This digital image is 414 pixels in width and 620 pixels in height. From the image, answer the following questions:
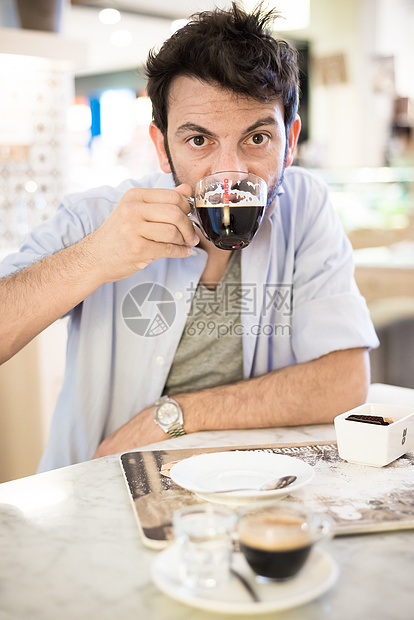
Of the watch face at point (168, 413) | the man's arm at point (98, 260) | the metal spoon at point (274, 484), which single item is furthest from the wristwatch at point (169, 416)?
the metal spoon at point (274, 484)

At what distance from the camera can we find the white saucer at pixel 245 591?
2.34ft

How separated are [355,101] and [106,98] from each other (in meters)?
7.76

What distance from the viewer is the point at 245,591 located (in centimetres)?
75

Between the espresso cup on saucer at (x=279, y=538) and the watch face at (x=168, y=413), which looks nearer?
the espresso cup on saucer at (x=279, y=538)

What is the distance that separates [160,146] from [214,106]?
0.32 m

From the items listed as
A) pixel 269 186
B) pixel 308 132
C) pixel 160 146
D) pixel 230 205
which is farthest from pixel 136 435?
pixel 308 132

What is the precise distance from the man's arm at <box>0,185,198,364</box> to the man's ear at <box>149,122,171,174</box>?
407 mm

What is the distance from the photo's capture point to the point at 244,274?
6.11 ft

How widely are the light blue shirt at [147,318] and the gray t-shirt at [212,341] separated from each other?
0.09 ft

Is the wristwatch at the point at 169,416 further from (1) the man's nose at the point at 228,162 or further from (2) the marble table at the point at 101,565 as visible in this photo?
(1) the man's nose at the point at 228,162

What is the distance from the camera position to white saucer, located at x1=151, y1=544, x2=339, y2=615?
0.71 m

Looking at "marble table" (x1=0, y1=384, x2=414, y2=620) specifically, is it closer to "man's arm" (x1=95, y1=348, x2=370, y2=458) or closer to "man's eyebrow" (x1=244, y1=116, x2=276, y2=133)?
"man's arm" (x1=95, y1=348, x2=370, y2=458)

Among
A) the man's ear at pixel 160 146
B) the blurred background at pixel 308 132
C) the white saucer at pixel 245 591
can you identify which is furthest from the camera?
the blurred background at pixel 308 132
